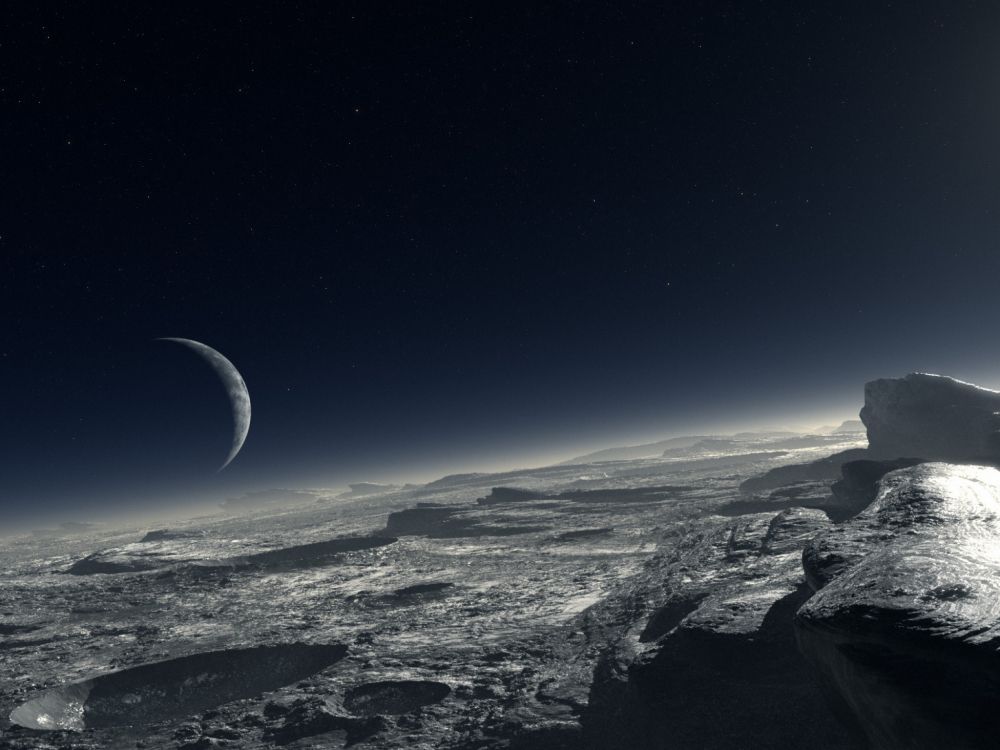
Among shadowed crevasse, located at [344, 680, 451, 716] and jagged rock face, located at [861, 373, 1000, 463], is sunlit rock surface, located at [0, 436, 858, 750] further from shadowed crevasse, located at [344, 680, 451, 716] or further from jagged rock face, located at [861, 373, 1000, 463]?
jagged rock face, located at [861, 373, 1000, 463]

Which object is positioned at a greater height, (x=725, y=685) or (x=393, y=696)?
(x=725, y=685)

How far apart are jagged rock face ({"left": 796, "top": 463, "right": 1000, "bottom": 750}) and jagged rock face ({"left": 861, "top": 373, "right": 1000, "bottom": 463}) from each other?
3613 centimetres

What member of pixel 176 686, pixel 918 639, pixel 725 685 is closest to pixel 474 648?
pixel 725 685

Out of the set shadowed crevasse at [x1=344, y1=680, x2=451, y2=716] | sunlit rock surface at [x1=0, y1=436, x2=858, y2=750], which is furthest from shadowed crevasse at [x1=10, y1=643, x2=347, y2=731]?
shadowed crevasse at [x1=344, y1=680, x2=451, y2=716]

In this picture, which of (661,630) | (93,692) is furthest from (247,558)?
(661,630)

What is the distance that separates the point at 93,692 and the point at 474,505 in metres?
59.9

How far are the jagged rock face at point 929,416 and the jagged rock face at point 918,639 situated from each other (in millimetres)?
36125

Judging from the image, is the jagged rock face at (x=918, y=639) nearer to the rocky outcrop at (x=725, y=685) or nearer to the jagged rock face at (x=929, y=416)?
the rocky outcrop at (x=725, y=685)

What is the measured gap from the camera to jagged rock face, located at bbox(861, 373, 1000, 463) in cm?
3744

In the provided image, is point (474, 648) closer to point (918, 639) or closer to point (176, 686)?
point (176, 686)

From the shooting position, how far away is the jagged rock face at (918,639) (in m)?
4.66

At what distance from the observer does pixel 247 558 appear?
45781mm

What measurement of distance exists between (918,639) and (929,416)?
4853 centimetres

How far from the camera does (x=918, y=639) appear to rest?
4.95 meters
